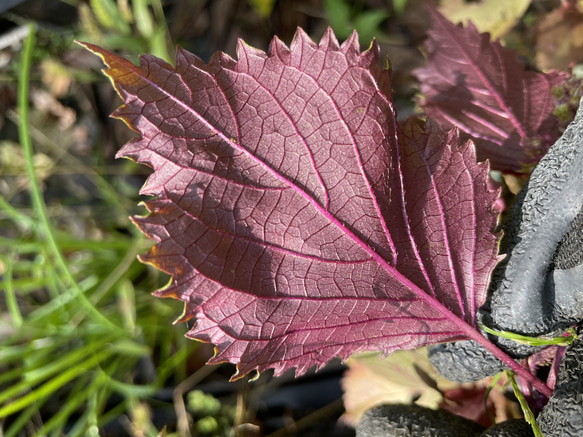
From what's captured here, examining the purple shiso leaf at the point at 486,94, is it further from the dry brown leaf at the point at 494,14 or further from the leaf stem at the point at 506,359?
the dry brown leaf at the point at 494,14

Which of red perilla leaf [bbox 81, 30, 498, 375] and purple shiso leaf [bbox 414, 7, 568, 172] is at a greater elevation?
purple shiso leaf [bbox 414, 7, 568, 172]

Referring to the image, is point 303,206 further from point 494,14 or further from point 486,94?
point 494,14

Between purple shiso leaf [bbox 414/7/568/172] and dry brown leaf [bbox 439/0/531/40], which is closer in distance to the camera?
purple shiso leaf [bbox 414/7/568/172]

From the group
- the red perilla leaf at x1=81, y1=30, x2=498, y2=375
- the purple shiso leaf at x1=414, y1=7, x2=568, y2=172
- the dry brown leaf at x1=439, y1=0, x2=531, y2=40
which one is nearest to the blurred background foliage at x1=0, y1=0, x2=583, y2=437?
the dry brown leaf at x1=439, y1=0, x2=531, y2=40

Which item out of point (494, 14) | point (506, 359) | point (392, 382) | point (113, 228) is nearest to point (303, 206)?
point (506, 359)

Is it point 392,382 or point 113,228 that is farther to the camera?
point 113,228

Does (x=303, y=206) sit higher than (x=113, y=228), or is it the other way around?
(x=303, y=206)

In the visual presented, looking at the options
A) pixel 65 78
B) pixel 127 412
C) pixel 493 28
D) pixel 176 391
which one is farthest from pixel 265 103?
pixel 65 78

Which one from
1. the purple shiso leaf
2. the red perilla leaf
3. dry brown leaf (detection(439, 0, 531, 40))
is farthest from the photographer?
dry brown leaf (detection(439, 0, 531, 40))

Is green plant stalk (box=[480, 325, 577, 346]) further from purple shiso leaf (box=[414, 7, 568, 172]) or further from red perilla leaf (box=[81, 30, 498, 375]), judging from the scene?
purple shiso leaf (box=[414, 7, 568, 172])
